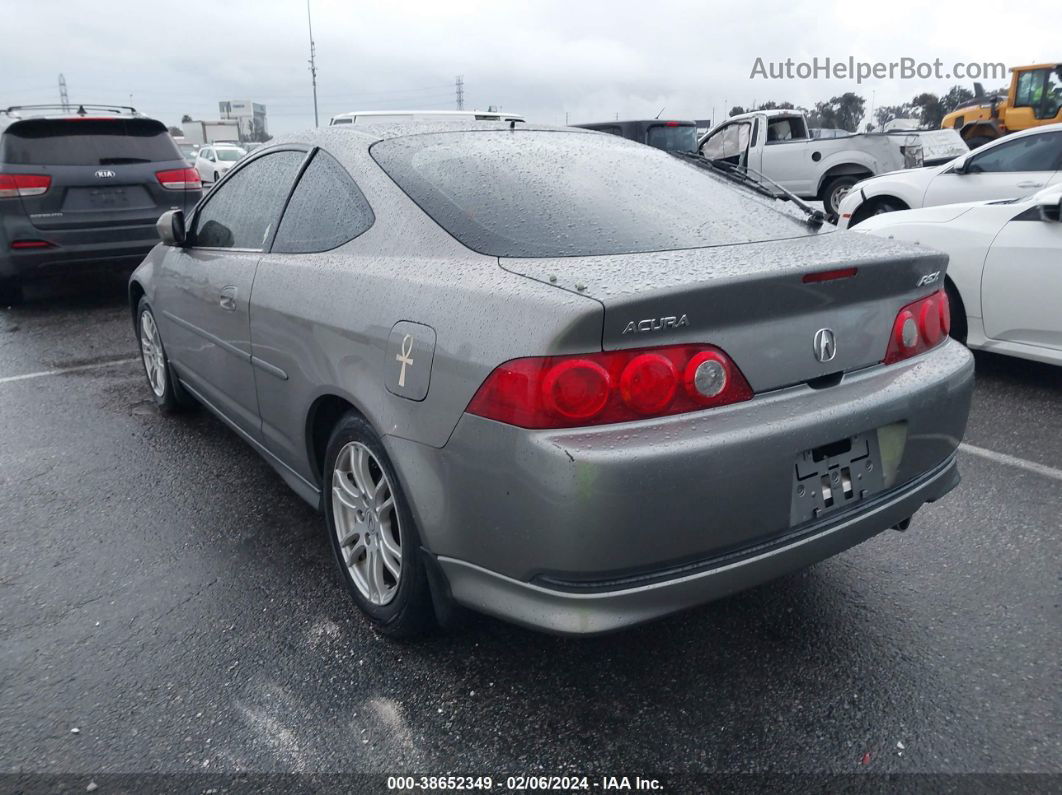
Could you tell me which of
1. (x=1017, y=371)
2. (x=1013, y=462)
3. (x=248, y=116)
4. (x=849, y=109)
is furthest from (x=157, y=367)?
(x=248, y=116)

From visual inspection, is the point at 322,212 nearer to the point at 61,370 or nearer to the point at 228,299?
the point at 228,299

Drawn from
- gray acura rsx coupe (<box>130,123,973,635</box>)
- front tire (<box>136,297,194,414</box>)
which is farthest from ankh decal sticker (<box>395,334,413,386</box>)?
front tire (<box>136,297,194,414</box>)

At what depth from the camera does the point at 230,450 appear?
422 cm

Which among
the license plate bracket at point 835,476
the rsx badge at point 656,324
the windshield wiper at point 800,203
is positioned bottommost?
the license plate bracket at point 835,476

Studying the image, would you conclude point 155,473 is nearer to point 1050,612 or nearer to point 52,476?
point 52,476

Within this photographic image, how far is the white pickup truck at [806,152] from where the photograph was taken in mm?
13602

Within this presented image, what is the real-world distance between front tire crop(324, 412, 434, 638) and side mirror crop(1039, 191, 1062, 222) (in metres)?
4.02

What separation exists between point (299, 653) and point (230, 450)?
6.35ft

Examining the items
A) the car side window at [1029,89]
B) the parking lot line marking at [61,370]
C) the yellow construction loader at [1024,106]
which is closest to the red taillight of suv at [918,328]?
the parking lot line marking at [61,370]

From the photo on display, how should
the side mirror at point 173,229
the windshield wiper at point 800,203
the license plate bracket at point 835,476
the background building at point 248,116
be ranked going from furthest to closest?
the background building at point 248,116 → the side mirror at point 173,229 → the windshield wiper at point 800,203 → the license plate bracket at point 835,476

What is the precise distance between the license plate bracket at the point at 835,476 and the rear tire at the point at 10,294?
822 cm

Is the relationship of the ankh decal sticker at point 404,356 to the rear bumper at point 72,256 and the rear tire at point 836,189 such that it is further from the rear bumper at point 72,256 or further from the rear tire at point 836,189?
the rear tire at point 836,189

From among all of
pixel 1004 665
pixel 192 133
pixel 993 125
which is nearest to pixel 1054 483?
pixel 1004 665

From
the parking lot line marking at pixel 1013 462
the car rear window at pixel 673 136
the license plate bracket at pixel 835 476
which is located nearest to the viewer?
the license plate bracket at pixel 835 476
